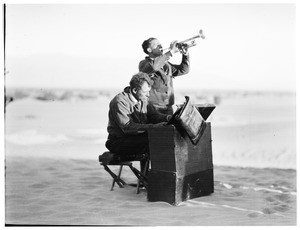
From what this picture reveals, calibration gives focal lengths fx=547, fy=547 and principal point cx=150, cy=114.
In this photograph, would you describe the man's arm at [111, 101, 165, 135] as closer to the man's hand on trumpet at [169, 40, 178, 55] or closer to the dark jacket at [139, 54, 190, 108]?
the dark jacket at [139, 54, 190, 108]

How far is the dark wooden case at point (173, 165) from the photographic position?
6551mm

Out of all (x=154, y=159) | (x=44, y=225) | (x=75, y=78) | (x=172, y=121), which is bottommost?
(x=44, y=225)

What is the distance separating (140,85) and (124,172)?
2.31 meters

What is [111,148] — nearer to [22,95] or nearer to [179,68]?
[179,68]

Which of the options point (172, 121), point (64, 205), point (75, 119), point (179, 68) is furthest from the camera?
point (75, 119)

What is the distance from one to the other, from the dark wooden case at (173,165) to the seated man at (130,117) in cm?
40

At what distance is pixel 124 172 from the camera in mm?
8797

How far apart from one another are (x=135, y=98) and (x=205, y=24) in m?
1.90

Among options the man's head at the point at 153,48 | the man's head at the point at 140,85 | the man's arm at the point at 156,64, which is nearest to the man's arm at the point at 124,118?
the man's head at the point at 140,85

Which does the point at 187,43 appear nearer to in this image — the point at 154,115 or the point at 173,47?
the point at 173,47

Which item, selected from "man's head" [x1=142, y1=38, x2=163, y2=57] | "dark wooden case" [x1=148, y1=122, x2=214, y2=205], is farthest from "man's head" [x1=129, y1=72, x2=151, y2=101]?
"dark wooden case" [x1=148, y1=122, x2=214, y2=205]

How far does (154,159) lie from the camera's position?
22.0ft

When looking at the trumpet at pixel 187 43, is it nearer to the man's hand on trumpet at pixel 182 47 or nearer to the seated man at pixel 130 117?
the man's hand on trumpet at pixel 182 47

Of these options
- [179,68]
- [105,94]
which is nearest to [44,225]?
[179,68]
